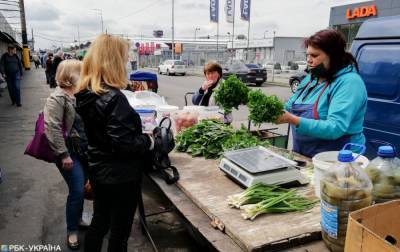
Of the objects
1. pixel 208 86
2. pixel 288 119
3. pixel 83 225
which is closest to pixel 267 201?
pixel 288 119

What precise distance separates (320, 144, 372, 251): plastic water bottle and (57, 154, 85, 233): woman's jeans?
2656 mm

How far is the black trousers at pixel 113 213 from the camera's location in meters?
2.57

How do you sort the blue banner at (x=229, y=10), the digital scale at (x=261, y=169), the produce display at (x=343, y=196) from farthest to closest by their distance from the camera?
the blue banner at (x=229, y=10)
the digital scale at (x=261, y=169)
the produce display at (x=343, y=196)

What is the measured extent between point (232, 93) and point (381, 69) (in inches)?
64.1

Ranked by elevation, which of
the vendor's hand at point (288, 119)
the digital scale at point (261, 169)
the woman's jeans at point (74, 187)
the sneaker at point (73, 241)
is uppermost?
the vendor's hand at point (288, 119)

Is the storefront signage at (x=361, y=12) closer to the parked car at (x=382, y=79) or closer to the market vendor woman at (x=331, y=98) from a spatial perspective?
the parked car at (x=382, y=79)

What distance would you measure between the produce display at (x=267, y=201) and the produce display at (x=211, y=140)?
83 cm

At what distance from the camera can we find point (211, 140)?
313cm

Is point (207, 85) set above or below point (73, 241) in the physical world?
above

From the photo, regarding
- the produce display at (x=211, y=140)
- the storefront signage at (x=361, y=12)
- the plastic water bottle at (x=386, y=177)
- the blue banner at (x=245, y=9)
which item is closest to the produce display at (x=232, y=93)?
the produce display at (x=211, y=140)

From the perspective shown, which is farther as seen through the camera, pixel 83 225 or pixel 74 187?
pixel 83 225

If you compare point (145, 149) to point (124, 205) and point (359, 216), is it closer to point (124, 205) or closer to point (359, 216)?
point (124, 205)

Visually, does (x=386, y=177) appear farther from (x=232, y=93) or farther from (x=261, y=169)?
(x=232, y=93)

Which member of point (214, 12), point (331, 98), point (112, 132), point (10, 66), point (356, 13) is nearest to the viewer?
point (112, 132)
